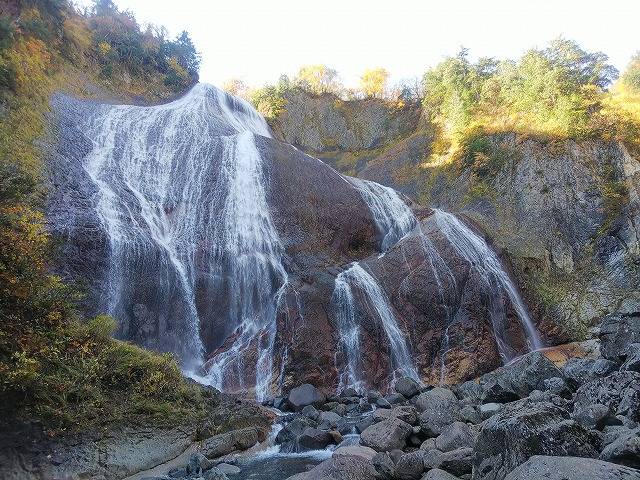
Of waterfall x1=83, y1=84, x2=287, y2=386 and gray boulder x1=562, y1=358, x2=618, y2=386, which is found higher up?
waterfall x1=83, y1=84, x2=287, y2=386

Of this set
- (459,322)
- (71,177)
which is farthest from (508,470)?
(71,177)

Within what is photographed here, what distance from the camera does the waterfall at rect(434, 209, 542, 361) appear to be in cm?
1817

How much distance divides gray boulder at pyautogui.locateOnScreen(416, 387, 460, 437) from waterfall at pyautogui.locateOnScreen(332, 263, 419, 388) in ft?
12.1

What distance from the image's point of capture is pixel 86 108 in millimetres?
23625

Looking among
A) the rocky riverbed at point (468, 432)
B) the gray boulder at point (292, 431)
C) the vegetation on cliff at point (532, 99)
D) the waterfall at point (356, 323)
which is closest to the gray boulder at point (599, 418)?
the rocky riverbed at point (468, 432)

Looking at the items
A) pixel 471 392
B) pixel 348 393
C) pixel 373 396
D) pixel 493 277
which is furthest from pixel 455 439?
pixel 493 277

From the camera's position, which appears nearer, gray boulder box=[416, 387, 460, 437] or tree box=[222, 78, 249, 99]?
gray boulder box=[416, 387, 460, 437]

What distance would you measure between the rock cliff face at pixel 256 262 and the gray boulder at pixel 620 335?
4803 mm

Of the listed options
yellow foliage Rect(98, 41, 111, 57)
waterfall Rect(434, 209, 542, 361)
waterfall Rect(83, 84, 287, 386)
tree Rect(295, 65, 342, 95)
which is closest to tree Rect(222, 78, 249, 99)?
tree Rect(295, 65, 342, 95)

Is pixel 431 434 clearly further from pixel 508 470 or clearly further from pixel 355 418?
pixel 508 470

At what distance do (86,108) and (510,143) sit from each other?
25385 millimetres

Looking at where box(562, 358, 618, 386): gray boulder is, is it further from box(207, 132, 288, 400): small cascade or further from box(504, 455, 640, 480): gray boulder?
box(207, 132, 288, 400): small cascade

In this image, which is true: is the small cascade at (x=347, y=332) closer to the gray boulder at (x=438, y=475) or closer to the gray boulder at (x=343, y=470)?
the gray boulder at (x=343, y=470)

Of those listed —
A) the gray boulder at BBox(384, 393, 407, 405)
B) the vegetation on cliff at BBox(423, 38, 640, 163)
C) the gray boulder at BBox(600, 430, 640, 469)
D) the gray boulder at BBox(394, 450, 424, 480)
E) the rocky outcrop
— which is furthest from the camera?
the vegetation on cliff at BBox(423, 38, 640, 163)
